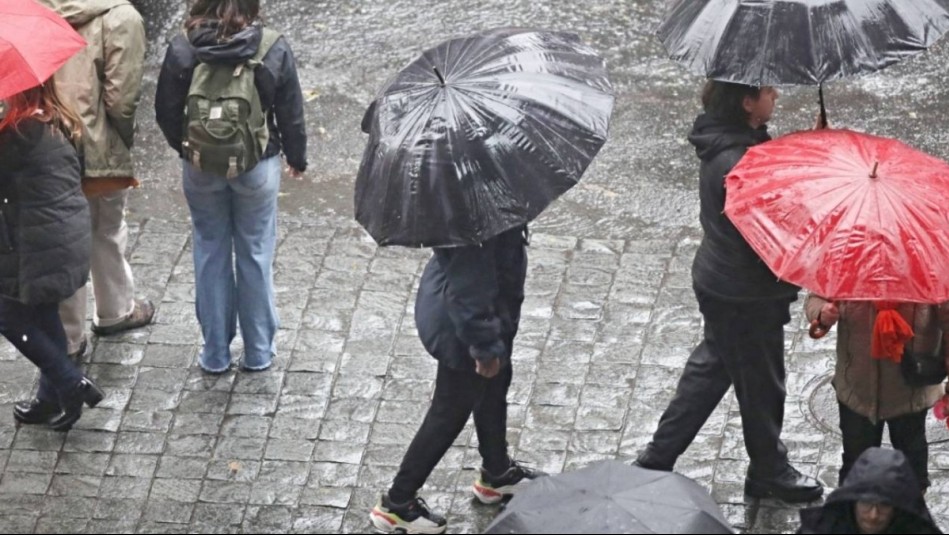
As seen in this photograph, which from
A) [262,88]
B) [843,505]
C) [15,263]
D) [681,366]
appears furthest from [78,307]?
[843,505]

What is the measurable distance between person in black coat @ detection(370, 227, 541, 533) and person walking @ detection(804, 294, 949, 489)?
3.95 ft

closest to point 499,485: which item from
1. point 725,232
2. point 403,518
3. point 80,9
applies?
point 403,518

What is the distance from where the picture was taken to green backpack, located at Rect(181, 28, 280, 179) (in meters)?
7.39

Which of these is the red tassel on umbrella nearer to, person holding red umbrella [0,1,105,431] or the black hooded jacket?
the black hooded jacket

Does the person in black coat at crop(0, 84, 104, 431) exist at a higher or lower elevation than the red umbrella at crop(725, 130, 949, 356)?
lower

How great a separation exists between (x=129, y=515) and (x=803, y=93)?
207 inches

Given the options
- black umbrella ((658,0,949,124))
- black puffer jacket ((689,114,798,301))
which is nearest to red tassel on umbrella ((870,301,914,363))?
black puffer jacket ((689,114,798,301))

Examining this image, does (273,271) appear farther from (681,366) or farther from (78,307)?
(681,366)

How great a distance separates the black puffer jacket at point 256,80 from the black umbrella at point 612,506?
2801 millimetres

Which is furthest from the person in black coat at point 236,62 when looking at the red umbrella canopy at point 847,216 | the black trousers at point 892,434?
the black trousers at point 892,434

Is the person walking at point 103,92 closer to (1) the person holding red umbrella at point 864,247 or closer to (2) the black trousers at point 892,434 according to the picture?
(1) the person holding red umbrella at point 864,247

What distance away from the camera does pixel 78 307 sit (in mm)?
8203

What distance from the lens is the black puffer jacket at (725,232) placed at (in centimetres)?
640

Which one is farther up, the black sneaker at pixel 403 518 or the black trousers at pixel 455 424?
the black trousers at pixel 455 424
